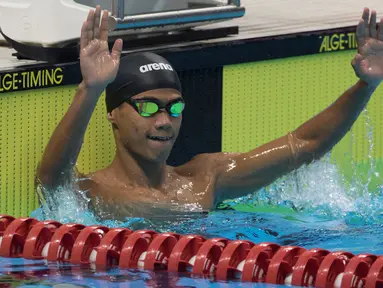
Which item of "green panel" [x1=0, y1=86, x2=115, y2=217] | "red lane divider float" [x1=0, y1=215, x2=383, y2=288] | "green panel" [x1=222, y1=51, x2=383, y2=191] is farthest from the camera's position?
"green panel" [x1=222, y1=51, x2=383, y2=191]

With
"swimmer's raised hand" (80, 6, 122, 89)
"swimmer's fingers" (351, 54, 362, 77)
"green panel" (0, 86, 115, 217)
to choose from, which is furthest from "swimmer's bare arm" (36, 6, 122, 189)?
"swimmer's fingers" (351, 54, 362, 77)

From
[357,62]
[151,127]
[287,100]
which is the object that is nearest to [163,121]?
[151,127]

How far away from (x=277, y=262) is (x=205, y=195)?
1.01 m

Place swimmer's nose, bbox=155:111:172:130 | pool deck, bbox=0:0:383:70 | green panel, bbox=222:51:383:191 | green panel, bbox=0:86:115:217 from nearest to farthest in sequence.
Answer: swimmer's nose, bbox=155:111:172:130 → green panel, bbox=0:86:115:217 → green panel, bbox=222:51:383:191 → pool deck, bbox=0:0:383:70

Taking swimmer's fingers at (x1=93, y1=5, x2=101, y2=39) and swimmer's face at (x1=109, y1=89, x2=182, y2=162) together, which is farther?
swimmer's face at (x1=109, y1=89, x2=182, y2=162)

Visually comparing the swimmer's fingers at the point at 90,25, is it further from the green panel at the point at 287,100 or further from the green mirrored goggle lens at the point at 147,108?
the green panel at the point at 287,100

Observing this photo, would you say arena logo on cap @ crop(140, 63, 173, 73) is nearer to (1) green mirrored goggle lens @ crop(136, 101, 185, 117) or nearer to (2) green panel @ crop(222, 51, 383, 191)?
(1) green mirrored goggle lens @ crop(136, 101, 185, 117)

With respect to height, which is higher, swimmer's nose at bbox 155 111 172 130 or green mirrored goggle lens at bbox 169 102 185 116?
green mirrored goggle lens at bbox 169 102 185 116

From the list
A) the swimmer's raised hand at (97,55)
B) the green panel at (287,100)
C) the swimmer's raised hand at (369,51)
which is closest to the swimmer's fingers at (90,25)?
the swimmer's raised hand at (97,55)

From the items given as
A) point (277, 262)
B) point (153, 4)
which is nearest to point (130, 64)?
point (153, 4)

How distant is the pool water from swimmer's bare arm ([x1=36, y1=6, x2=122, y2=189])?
147mm

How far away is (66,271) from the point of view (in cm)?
371

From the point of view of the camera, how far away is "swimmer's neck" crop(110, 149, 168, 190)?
441 cm

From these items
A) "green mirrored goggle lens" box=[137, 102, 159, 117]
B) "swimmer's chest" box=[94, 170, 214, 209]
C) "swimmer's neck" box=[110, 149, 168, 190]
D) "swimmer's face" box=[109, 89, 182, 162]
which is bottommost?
"swimmer's chest" box=[94, 170, 214, 209]
